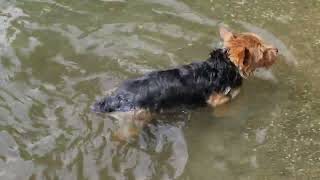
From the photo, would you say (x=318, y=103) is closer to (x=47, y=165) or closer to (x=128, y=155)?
(x=128, y=155)

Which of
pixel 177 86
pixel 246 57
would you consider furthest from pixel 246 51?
pixel 177 86

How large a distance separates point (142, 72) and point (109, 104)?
1352 mm

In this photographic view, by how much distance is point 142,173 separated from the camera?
6.13m

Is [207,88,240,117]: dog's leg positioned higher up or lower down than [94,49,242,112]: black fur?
lower down

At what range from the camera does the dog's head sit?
22.9 ft

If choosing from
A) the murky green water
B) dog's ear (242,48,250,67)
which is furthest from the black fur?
the murky green water

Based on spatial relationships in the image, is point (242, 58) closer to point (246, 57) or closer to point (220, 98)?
point (246, 57)

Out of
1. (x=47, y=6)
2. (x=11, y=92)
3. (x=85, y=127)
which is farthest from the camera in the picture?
(x=47, y=6)

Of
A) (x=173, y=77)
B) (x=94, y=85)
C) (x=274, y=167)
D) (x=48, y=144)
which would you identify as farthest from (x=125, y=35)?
(x=274, y=167)

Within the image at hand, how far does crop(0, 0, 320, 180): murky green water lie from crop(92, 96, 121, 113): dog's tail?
0.58 ft

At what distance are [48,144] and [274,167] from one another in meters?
2.54

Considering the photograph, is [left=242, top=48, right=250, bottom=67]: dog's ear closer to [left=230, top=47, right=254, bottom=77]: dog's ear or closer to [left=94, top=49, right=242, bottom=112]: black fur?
[left=230, top=47, right=254, bottom=77]: dog's ear

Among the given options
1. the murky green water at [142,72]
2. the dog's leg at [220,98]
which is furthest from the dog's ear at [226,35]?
the murky green water at [142,72]

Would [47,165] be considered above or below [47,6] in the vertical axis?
below
